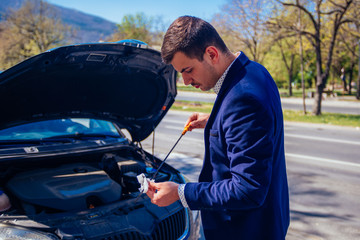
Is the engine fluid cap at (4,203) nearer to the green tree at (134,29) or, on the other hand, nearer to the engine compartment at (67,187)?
the engine compartment at (67,187)

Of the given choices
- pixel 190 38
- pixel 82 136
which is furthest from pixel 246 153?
pixel 82 136

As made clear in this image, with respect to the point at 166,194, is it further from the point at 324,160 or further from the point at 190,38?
the point at 324,160

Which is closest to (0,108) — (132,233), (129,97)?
(129,97)

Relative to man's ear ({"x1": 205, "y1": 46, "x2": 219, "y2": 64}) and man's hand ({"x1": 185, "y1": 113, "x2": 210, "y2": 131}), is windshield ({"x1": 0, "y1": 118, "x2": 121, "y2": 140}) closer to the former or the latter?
man's hand ({"x1": 185, "y1": 113, "x2": 210, "y2": 131})

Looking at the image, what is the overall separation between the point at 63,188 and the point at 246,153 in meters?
1.63

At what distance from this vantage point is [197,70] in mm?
1504

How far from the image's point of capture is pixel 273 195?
4.84ft

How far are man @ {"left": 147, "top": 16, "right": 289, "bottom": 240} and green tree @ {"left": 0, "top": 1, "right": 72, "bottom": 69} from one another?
35123 millimetres

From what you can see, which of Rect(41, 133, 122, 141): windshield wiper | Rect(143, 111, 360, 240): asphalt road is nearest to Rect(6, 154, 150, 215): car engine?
Rect(41, 133, 122, 141): windshield wiper

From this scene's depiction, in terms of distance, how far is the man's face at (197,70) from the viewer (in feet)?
4.82

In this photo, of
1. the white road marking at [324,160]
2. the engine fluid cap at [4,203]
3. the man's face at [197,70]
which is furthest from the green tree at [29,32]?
the man's face at [197,70]

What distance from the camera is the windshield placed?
2.68m

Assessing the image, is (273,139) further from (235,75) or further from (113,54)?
(113,54)

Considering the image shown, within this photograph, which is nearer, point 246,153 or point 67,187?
point 246,153
